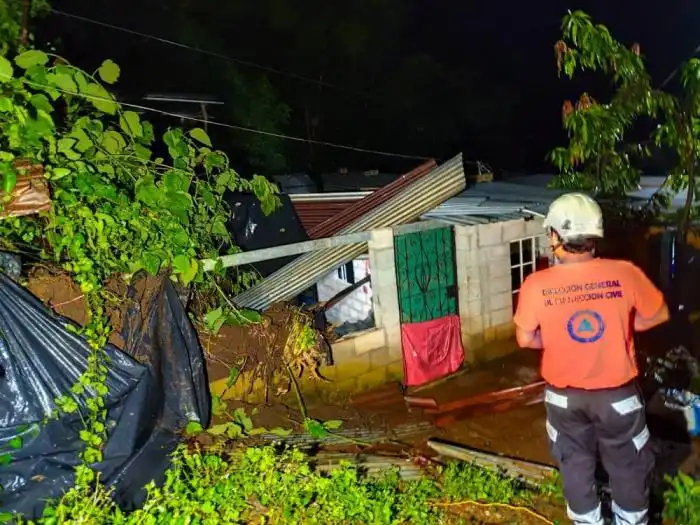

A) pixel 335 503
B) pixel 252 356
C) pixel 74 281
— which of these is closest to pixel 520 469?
pixel 335 503

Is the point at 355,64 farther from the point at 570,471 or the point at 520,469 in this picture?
the point at 570,471

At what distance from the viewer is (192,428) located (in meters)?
5.27

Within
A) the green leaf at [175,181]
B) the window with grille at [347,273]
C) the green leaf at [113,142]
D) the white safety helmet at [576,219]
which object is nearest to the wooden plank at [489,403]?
the window with grille at [347,273]

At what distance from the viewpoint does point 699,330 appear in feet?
29.6

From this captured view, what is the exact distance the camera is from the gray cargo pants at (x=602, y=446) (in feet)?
10.2

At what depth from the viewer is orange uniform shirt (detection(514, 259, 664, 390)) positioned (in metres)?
3.08

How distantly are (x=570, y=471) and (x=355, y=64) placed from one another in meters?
16.6

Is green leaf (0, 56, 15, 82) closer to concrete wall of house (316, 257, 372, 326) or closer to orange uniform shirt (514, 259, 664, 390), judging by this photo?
orange uniform shirt (514, 259, 664, 390)

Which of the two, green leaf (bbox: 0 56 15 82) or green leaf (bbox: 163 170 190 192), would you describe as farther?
green leaf (bbox: 163 170 190 192)

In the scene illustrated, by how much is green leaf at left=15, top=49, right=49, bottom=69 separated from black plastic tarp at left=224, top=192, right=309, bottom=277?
2.46 metres

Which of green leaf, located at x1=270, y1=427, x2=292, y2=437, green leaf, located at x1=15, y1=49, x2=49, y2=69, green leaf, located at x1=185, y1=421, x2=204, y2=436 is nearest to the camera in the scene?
green leaf, located at x1=15, y1=49, x2=49, y2=69

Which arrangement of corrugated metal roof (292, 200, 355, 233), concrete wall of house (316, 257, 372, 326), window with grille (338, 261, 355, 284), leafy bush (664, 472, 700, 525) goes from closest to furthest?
leafy bush (664, 472, 700, 525) → corrugated metal roof (292, 200, 355, 233) → concrete wall of house (316, 257, 372, 326) → window with grille (338, 261, 355, 284)

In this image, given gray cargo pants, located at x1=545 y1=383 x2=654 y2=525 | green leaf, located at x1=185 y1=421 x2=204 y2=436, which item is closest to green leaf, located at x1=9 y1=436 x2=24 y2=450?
green leaf, located at x1=185 y1=421 x2=204 y2=436

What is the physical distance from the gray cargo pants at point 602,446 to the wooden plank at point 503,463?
1.74 m
